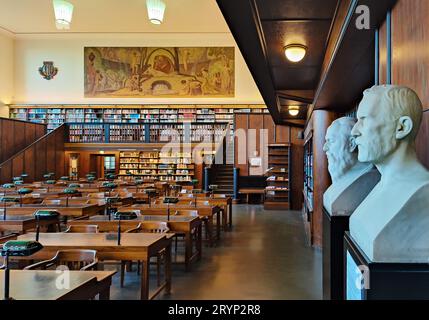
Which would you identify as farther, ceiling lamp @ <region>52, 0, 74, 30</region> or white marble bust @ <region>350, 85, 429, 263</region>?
ceiling lamp @ <region>52, 0, 74, 30</region>

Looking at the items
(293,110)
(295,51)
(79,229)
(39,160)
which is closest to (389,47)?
(295,51)

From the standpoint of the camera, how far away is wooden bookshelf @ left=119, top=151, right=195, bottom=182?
17203 millimetres

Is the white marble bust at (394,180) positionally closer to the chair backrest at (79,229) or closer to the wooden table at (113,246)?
the wooden table at (113,246)

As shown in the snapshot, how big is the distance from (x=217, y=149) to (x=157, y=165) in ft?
10.1

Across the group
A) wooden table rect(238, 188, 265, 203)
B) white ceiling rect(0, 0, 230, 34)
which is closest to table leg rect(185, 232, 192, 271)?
wooden table rect(238, 188, 265, 203)

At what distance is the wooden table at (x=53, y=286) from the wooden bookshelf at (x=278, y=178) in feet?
34.8

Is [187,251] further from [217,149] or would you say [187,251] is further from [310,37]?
[217,149]

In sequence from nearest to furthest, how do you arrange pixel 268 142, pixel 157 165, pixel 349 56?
pixel 349 56
pixel 268 142
pixel 157 165

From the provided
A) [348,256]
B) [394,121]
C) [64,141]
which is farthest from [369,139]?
[64,141]

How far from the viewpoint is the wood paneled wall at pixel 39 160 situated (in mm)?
14320

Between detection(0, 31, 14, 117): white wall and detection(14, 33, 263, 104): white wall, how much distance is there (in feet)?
0.87

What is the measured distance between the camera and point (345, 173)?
8.09 ft

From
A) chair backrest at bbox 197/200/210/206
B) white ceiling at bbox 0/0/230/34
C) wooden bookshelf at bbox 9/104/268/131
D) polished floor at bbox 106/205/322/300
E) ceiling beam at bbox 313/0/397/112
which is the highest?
white ceiling at bbox 0/0/230/34

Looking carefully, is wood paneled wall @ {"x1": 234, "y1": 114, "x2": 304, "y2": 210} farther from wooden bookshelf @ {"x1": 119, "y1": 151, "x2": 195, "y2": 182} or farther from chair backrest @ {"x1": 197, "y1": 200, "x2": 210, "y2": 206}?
chair backrest @ {"x1": 197, "y1": 200, "x2": 210, "y2": 206}
